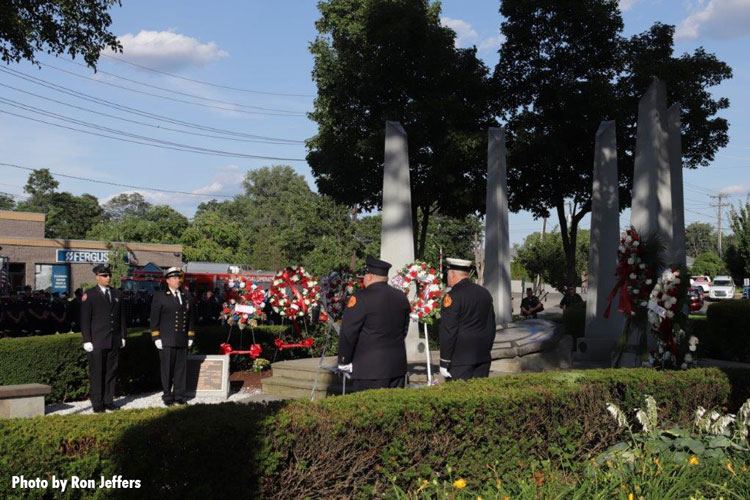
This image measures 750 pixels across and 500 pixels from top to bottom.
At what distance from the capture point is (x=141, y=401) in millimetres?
10594

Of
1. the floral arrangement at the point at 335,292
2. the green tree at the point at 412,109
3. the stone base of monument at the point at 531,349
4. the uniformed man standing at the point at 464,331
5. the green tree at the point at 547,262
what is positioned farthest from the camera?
the green tree at the point at 547,262

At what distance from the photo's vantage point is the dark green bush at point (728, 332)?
1549 cm

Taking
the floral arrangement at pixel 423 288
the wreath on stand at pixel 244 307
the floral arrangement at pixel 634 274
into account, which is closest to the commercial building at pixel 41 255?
the wreath on stand at pixel 244 307

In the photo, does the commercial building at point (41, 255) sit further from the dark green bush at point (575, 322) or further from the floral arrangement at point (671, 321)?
the floral arrangement at point (671, 321)

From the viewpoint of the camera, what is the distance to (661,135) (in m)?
15.0

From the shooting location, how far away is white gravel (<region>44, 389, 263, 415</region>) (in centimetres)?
1008

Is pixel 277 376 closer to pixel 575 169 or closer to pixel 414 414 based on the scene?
pixel 414 414

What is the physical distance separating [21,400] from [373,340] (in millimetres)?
4175

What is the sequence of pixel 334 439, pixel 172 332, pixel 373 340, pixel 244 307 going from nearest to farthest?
pixel 334 439
pixel 373 340
pixel 172 332
pixel 244 307

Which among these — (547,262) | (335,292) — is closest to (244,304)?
(335,292)

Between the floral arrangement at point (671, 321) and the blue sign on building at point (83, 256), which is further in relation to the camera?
the blue sign on building at point (83, 256)

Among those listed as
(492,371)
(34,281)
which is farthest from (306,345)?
(34,281)

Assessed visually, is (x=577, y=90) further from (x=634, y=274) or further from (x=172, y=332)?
(x=172, y=332)

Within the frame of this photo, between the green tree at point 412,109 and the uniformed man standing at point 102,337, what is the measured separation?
15725 millimetres
